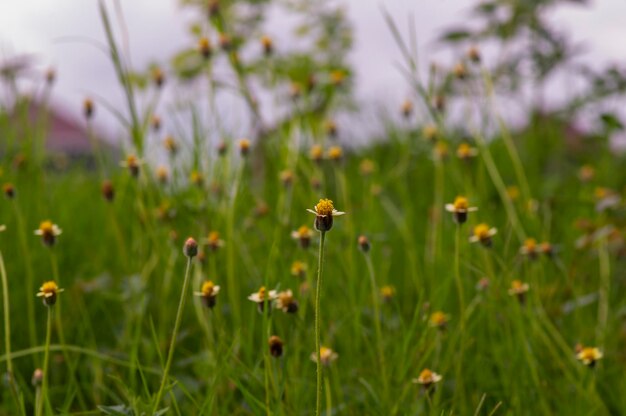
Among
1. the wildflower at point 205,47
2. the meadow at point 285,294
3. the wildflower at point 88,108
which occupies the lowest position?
the meadow at point 285,294

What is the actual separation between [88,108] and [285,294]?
74cm

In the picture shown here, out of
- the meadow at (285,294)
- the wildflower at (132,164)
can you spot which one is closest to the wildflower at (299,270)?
the meadow at (285,294)

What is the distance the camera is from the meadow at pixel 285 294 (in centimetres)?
112

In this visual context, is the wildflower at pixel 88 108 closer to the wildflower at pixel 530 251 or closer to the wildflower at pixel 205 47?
the wildflower at pixel 205 47

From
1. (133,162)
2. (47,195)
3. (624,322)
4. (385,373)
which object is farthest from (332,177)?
(385,373)

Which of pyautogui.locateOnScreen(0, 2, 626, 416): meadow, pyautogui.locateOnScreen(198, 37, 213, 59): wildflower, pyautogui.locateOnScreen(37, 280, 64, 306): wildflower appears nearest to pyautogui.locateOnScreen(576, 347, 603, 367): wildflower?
pyautogui.locateOnScreen(0, 2, 626, 416): meadow

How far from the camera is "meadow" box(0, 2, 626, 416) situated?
1.12 meters

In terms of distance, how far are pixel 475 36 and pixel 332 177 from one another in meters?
0.74

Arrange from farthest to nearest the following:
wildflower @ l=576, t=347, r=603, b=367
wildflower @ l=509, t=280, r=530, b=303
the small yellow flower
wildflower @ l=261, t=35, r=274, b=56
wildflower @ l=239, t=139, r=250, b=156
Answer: wildflower @ l=261, t=35, r=274, b=56
wildflower @ l=239, t=139, r=250, b=156
wildflower @ l=509, t=280, r=530, b=303
wildflower @ l=576, t=347, r=603, b=367
the small yellow flower

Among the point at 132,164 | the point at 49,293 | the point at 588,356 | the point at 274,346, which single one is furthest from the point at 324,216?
the point at 132,164

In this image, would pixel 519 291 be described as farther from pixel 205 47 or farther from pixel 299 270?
pixel 205 47

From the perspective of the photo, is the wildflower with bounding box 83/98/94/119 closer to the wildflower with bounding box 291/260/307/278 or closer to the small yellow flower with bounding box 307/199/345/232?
the wildflower with bounding box 291/260/307/278

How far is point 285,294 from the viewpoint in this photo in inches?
42.9

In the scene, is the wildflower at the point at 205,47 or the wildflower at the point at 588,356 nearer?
the wildflower at the point at 588,356
